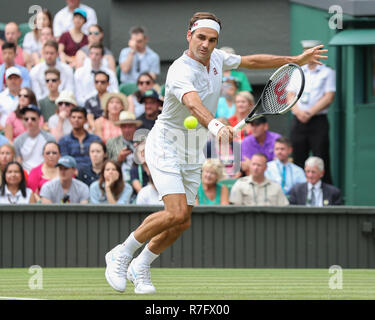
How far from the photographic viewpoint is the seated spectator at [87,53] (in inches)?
570

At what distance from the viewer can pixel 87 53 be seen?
14.8 metres

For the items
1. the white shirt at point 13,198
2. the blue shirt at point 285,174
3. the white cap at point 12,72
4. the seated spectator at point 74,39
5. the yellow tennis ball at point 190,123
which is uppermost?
the seated spectator at point 74,39

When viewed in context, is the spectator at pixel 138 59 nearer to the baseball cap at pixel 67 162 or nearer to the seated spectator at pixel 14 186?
the baseball cap at pixel 67 162

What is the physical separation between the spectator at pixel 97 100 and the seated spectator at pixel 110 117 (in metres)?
0.16

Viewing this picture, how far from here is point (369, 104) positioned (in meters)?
13.6

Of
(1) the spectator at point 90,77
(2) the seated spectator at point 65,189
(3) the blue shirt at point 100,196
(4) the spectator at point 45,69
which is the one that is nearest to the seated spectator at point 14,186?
(2) the seated spectator at point 65,189

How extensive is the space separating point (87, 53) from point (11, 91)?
1.52 m

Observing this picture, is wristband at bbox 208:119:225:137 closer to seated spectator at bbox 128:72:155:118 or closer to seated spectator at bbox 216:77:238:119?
seated spectator at bbox 216:77:238:119

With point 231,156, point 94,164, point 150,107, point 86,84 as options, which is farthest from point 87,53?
point 231,156

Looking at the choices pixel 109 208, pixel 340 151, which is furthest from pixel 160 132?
pixel 340 151

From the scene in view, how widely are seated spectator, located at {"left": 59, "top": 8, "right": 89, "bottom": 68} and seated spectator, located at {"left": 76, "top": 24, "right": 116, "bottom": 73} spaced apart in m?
0.17

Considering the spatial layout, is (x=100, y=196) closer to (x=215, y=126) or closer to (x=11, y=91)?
(x=11, y=91)

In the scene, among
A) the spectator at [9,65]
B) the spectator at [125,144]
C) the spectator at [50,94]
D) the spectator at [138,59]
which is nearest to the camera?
the spectator at [125,144]

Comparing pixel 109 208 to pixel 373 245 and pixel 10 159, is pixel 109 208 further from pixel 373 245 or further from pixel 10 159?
pixel 373 245
